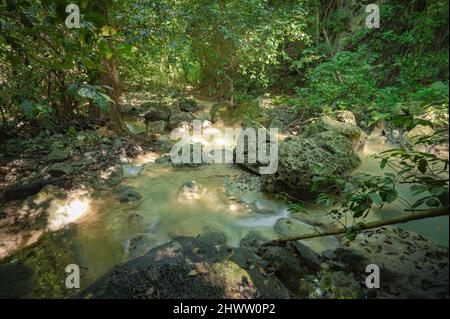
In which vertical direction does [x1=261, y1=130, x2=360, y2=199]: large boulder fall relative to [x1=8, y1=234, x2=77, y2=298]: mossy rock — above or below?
above

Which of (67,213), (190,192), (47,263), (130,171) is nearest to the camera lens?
(47,263)

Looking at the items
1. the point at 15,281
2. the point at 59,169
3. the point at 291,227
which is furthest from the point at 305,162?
the point at 59,169

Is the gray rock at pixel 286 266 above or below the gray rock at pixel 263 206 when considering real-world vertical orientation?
above

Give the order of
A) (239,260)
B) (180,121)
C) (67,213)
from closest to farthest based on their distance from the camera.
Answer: (239,260) < (67,213) < (180,121)

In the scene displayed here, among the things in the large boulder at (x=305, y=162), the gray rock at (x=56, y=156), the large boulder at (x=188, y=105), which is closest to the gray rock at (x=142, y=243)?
the large boulder at (x=305, y=162)

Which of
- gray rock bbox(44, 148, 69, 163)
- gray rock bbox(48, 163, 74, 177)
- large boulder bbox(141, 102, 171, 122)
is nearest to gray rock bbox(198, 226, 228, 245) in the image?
gray rock bbox(48, 163, 74, 177)

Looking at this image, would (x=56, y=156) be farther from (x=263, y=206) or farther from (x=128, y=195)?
(x=263, y=206)

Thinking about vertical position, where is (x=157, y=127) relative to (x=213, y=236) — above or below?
above

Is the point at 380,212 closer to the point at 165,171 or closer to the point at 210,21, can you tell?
the point at 165,171

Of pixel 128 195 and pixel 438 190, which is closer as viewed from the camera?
pixel 438 190

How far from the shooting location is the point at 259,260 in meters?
2.77

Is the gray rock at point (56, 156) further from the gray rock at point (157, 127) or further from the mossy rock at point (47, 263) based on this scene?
the gray rock at point (157, 127)

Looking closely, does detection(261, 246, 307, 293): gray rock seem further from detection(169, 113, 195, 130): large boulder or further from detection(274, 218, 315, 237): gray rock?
detection(169, 113, 195, 130): large boulder
